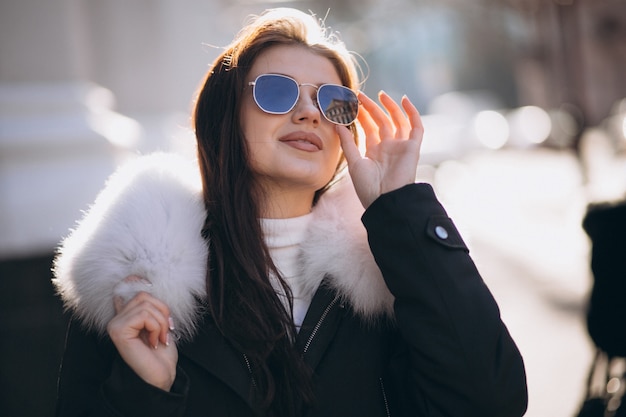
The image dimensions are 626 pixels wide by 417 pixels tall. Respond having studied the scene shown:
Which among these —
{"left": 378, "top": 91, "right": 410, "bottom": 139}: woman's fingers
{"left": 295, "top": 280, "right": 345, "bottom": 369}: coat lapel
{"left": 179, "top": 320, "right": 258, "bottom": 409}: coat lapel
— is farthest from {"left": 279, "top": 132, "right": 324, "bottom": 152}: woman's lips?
{"left": 179, "top": 320, "right": 258, "bottom": 409}: coat lapel

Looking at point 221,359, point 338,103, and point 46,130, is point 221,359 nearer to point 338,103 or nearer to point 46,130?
point 338,103

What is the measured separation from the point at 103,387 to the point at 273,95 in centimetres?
95

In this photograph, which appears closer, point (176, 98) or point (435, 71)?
point (176, 98)

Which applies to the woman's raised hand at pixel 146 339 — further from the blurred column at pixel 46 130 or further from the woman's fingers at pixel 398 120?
the blurred column at pixel 46 130

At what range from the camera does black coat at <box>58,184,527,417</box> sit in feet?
5.97

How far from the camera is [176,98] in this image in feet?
24.2

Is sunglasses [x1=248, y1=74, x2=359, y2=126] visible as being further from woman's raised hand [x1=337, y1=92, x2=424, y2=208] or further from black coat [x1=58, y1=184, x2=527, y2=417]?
black coat [x1=58, y1=184, x2=527, y2=417]

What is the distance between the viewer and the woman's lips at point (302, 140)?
6.93 feet

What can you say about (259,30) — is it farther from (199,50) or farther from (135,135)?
(199,50)

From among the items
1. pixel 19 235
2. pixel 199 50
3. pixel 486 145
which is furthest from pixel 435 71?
pixel 19 235

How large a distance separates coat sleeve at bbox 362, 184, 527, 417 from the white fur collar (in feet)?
0.47

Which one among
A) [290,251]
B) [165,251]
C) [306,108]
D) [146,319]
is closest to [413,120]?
[306,108]

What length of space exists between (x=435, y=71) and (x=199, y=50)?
168 feet

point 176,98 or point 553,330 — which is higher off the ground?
point 176,98
